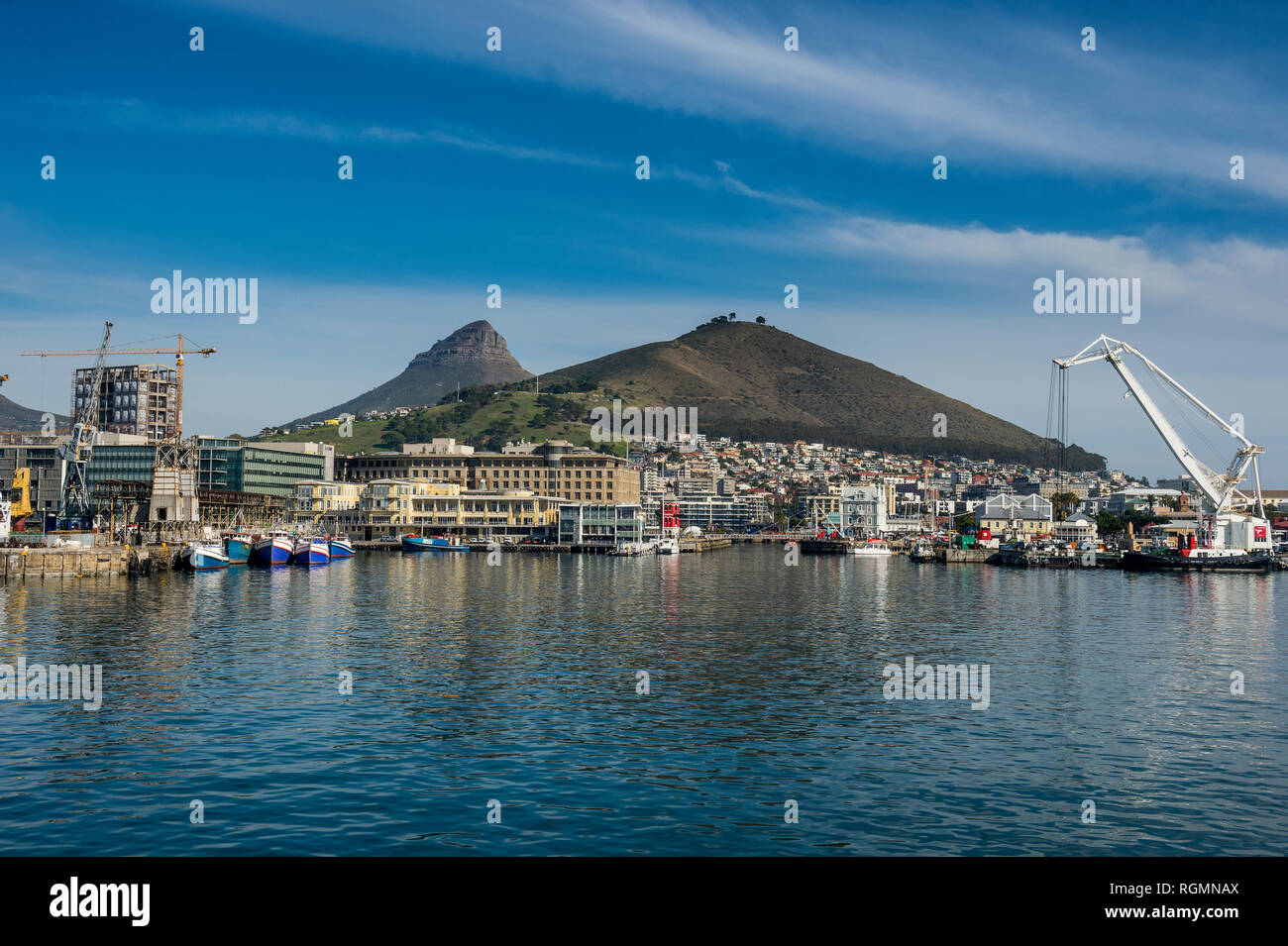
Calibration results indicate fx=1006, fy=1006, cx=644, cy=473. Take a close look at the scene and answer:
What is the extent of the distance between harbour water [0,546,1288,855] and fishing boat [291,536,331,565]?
182 ft

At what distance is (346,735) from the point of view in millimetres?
26375

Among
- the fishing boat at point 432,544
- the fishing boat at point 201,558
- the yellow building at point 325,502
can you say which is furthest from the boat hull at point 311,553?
the yellow building at point 325,502

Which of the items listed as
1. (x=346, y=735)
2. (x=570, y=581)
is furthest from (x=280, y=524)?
(x=346, y=735)

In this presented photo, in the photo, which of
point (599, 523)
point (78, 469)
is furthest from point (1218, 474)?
point (78, 469)

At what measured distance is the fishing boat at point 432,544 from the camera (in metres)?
163

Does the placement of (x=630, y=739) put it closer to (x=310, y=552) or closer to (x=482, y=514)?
(x=310, y=552)

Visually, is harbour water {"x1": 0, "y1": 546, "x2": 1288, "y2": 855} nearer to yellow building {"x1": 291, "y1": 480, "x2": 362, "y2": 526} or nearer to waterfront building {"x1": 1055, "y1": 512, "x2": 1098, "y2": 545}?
yellow building {"x1": 291, "y1": 480, "x2": 362, "y2": 526}

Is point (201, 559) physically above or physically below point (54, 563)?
below

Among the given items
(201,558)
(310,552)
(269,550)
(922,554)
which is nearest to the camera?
(201,558)

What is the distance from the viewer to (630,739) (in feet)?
86.9

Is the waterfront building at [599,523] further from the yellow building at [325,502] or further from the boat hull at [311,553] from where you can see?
the boat hull at [311,553]

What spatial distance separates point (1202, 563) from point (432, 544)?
111 m

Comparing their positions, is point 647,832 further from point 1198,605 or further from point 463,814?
point 1198,605
